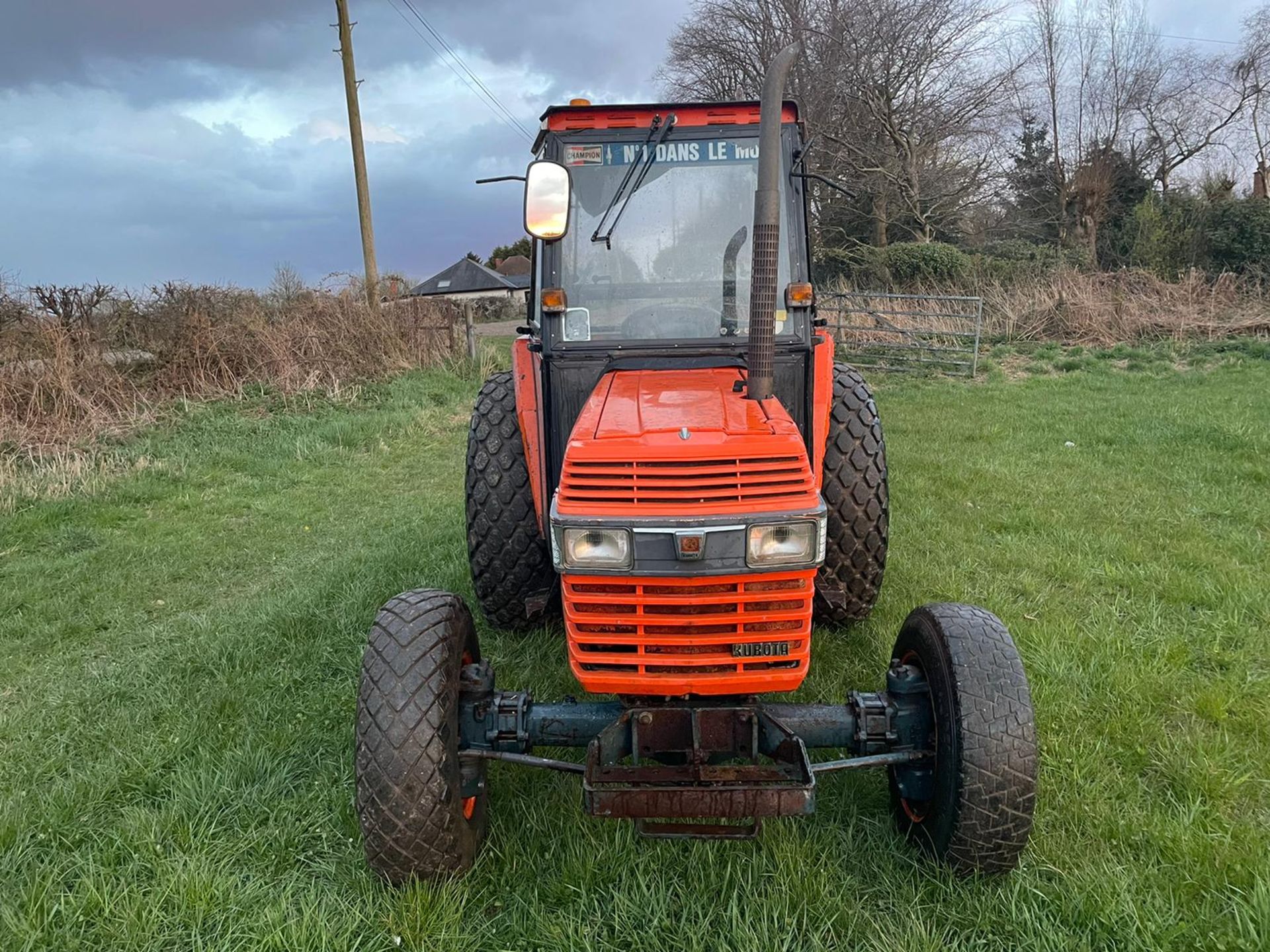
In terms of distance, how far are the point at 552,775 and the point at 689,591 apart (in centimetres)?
107

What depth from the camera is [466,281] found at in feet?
133

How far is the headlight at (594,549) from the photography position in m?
2.18

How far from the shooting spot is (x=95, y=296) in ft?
31.2

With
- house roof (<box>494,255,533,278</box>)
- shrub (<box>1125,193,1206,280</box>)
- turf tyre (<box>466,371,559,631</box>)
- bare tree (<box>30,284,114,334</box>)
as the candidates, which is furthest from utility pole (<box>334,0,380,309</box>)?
house roof (<box>494,255,533,278</box>)

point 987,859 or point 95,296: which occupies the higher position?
point 95,296

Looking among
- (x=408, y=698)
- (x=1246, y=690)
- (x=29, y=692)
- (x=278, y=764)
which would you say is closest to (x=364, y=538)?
(x=29, y=692)

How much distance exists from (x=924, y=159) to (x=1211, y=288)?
31.7ft

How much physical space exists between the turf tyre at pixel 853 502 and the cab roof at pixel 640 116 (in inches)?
48.2

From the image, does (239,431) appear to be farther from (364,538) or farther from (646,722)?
(646,722)

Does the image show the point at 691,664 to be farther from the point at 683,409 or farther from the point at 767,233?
the point at 767,233

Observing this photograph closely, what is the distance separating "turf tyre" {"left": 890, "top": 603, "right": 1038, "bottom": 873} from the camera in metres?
2.22

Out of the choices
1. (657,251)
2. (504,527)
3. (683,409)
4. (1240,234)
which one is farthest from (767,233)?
(1240,234)

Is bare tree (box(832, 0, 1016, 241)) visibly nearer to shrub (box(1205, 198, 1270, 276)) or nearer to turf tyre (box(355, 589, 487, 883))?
shrub (box(1205, 198, 1270, 276))

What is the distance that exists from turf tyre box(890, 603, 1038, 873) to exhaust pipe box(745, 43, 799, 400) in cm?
96
